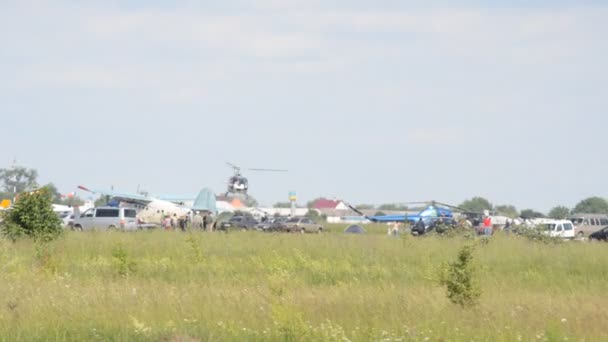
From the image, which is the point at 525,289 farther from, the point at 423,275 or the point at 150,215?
the point at 150,215

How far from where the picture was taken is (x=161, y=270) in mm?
24953

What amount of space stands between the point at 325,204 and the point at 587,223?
404ft

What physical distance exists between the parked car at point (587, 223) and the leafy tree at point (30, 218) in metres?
43.4

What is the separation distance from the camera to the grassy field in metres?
13.1

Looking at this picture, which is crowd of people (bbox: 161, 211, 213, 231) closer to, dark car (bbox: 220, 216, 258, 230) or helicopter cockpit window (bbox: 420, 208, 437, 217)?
dark car (bbox: 220, 216, 258, 230)

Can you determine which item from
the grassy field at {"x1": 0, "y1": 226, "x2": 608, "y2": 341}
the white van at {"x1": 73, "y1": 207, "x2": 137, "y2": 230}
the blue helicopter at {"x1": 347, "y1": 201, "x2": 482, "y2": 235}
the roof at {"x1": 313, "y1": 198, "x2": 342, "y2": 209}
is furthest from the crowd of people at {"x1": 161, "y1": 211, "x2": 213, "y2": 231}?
the roof at {"x1": 313, "y1": 198, "x2": 342, "y2": 209}

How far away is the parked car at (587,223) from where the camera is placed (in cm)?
6731

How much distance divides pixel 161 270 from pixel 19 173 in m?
146

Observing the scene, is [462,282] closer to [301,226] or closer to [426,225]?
[426,225]

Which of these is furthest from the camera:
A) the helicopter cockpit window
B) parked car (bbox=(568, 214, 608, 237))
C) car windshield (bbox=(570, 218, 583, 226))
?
car windshield (bbox=(570, 218, 583, 226))

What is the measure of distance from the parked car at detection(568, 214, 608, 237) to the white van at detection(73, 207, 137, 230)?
100 ft

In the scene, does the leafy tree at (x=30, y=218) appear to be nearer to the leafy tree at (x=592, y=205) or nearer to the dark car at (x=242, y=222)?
the dark car at (x=242, y=222)

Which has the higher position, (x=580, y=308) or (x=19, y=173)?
(x=19, y=173)

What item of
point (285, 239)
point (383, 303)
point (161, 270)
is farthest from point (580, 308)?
point (285, 239)
